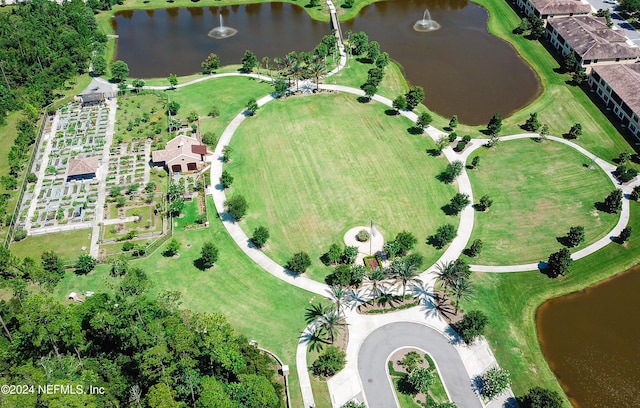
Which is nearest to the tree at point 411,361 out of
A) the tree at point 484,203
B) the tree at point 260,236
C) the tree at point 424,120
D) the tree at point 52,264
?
the tree at point 260,236

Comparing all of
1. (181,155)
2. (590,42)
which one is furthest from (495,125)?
(181,155)

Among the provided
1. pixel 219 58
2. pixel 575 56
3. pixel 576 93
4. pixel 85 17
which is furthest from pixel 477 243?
pixel 85 17

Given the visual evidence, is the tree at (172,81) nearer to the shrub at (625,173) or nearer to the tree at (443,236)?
the tree at (443,236)

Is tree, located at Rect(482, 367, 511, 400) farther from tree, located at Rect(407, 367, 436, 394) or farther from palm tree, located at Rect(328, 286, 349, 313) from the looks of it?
palm tree, located at Rect(328, 286, 349, 313)

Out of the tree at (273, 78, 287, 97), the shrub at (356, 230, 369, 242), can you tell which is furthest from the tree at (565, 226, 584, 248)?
the tree at (273, 78, 287, 97)

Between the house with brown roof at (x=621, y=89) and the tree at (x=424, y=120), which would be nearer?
the house with brown roof at (x=621, y=89)

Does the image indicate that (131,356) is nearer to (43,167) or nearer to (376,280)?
(376,280)
